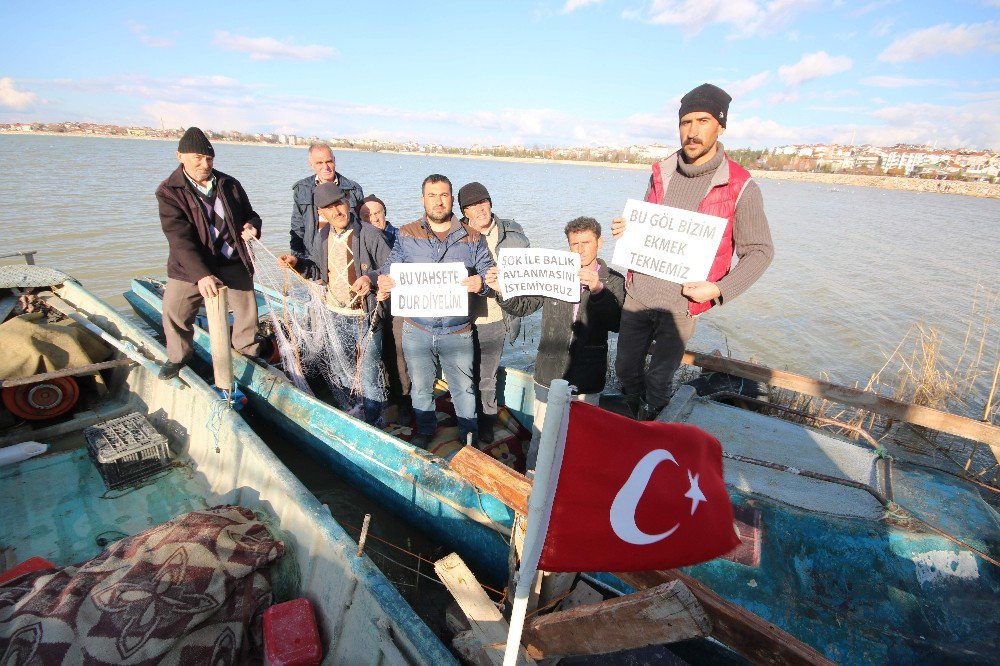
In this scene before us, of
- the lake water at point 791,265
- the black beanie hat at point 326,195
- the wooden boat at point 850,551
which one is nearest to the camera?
the wooden boat at point 850,551

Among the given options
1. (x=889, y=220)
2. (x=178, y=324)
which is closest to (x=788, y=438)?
(x=178, y=324)

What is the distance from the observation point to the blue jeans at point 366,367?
4812 millimetres

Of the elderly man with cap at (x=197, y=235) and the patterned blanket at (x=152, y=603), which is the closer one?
the patterned blanket at (x=152, y=603)

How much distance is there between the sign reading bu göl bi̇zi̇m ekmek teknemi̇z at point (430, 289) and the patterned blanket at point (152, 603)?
6.82 feet

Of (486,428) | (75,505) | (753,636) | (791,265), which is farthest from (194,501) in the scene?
(791,265)

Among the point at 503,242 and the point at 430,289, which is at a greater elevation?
the point at 503,242

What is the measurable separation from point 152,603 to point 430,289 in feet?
8.87

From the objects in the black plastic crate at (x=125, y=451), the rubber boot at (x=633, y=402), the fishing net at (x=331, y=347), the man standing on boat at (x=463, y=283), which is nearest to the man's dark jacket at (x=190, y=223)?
the fishing net at (x=331, y=347)

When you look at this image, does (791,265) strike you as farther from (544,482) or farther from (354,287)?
(544,482)

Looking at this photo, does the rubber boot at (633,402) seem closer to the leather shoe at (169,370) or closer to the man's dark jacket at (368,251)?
the man's dark jacket at (368,251)

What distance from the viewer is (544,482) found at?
1552 mm

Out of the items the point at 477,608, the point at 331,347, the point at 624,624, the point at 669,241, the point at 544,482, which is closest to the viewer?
the point at 544,482

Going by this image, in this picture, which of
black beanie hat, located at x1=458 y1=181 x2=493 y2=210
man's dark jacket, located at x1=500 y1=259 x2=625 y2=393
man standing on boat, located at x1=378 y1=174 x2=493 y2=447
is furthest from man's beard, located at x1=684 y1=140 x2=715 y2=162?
black beanie hat, located at x1=458 y1=181 x2=493 y2=210

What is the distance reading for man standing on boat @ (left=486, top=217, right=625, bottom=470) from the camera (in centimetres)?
366
